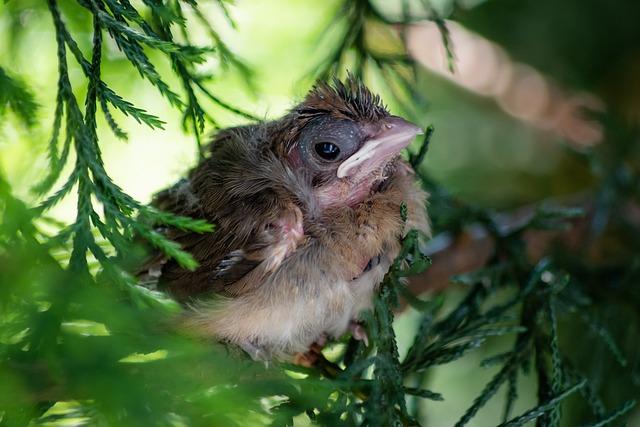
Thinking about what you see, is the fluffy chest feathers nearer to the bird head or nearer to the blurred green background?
the bird head

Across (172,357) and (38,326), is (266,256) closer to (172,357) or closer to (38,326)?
(172,357)

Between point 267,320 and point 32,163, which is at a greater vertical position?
point 32,163

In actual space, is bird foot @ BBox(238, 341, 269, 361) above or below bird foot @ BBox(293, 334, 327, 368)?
below

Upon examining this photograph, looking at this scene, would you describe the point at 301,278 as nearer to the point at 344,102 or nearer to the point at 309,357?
the point at 309,357

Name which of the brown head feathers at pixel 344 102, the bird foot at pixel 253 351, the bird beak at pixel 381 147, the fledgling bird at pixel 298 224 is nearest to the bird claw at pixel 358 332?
the fledgling bird at pixel 298 224

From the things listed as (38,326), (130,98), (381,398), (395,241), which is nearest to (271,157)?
(395,241)

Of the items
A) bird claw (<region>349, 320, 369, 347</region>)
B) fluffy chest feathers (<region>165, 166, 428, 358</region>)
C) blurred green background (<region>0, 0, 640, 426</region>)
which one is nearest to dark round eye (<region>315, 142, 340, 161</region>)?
fluffy chest feathers (<region>165, 166, 428, 358</region>)

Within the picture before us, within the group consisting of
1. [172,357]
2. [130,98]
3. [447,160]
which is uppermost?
[447,160]
